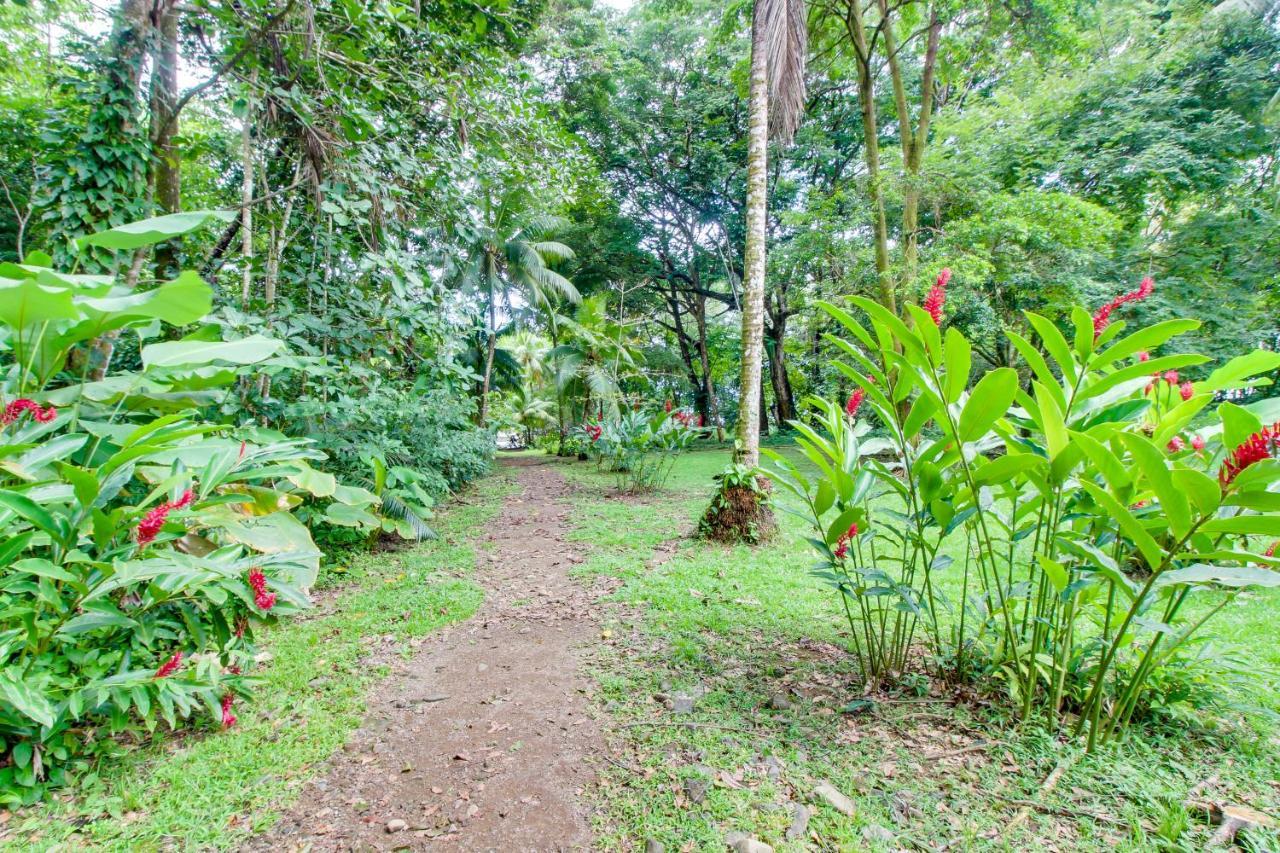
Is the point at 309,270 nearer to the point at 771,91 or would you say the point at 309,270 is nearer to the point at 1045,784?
the point at 771,91

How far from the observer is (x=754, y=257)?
175 inches

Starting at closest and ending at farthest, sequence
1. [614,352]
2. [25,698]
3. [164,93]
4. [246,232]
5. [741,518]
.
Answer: [25,698] < [164,93] < [246,232] < [741,518] < [614,352]

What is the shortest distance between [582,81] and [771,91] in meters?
6.99

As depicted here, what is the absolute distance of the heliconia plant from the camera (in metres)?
1.12

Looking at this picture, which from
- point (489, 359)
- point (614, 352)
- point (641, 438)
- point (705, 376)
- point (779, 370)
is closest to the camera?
point (641, 438)

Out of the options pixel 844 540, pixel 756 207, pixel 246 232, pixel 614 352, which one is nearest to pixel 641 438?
pixel 756 207

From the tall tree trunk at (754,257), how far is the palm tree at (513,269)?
7573mm

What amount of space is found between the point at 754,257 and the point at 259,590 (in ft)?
13.2

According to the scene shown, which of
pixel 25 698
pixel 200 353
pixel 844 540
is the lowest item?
pixel 25 698

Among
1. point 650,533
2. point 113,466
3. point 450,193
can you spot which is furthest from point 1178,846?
point 450,193

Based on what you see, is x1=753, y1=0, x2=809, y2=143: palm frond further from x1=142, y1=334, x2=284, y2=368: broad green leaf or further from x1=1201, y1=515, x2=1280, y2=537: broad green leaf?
x1=1201, y1=515, x2=1280, y2=537: broad green leaf

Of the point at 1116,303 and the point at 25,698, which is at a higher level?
the point at 1116,303

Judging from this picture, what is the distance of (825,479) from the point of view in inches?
73.5

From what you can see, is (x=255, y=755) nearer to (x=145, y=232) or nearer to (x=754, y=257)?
(x=145, y=232)
